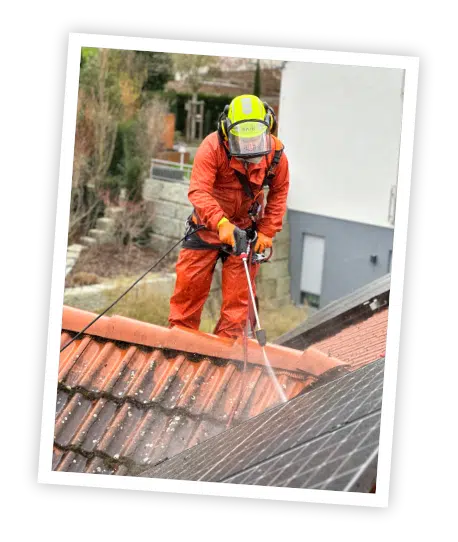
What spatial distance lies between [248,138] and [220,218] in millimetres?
480

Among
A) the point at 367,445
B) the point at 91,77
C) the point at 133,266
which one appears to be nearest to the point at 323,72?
the point at 91,77

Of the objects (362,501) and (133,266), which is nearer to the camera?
(362,501)

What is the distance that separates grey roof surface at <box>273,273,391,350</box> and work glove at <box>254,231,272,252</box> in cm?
65

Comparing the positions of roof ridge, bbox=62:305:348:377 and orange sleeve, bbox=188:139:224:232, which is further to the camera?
orange sleeve, bbox=188:139:224:232

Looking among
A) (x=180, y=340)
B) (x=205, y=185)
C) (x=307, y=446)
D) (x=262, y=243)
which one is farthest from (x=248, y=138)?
(x=307, y=446)

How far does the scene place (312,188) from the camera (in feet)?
18.8

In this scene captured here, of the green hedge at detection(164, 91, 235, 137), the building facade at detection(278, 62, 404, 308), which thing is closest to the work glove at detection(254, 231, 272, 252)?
the building facade at detection(278, 62, 404, 308)

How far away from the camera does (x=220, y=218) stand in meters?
4.66

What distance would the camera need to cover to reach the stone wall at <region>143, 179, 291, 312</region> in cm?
570

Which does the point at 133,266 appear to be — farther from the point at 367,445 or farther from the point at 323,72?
the point at 367,445

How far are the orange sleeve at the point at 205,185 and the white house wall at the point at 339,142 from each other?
34.6 inches

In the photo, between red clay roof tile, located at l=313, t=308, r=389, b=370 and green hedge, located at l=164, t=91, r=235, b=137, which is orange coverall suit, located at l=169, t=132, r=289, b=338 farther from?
green hedge, located at l=164, t=91, r=235, b=137

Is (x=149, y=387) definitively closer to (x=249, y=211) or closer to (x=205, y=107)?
(x=249, y=211)

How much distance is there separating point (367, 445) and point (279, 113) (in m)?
2.82
